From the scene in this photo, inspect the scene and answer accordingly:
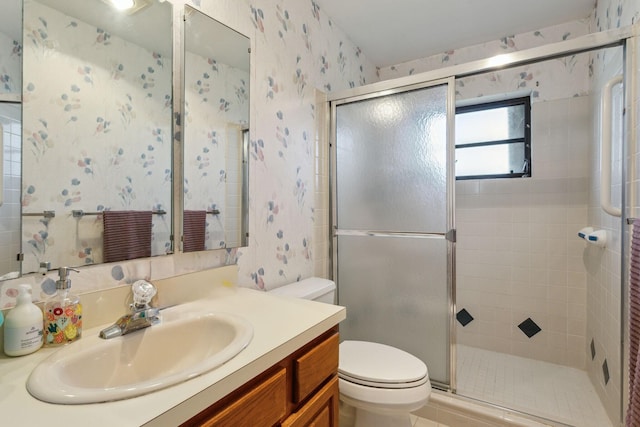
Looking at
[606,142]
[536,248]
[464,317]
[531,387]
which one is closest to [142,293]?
[606,142]

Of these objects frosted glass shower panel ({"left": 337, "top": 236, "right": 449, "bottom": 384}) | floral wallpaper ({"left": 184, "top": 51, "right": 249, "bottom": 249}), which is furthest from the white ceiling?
frosted glass shower panel ({"left": 337, "top": 236, "right": 449, "bottom": 384})

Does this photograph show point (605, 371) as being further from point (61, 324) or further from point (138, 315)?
point (61, 324)

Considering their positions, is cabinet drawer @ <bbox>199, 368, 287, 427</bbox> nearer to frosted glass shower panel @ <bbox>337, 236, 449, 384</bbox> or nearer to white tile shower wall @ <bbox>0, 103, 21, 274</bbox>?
white tile shower wall @ <bbox>0, 103, 21, 274</bbox>

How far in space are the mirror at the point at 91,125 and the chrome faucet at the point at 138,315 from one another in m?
0.14

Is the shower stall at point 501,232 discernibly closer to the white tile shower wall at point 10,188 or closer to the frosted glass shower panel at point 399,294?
the frosted glass shower panel at point 399,294

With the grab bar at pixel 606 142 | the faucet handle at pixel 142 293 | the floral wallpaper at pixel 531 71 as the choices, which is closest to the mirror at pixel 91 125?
the faucet handle at pixel 142 293

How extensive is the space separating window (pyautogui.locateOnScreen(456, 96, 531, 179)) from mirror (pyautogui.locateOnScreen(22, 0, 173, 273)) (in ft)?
7.46

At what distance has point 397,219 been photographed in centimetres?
186

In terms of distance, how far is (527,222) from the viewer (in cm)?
233

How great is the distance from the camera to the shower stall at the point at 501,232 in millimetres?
1600

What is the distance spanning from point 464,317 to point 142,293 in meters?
2.41

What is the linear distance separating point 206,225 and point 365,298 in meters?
1.16

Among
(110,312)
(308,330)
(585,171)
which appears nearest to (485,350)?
(585,171)

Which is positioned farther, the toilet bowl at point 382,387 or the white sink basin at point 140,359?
the toilet bowl at point 382,387
